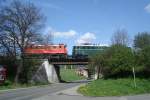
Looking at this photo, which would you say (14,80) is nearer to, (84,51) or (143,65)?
(143,65)

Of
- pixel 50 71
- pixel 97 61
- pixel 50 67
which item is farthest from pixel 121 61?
pixel 50 67

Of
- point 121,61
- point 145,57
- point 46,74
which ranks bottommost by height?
point 46,74

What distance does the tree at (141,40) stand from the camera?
196 ft

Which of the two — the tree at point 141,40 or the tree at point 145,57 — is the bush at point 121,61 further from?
the tree at point 141,40

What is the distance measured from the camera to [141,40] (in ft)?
202

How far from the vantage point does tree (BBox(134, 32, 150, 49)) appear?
59.8 meters

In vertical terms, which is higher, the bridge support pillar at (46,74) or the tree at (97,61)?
the tree at (97,61)

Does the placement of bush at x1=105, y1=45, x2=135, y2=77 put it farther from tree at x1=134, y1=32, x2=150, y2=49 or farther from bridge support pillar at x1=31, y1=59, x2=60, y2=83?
bridge support pillar at x1=31, y1=59, x2=60, y2=83

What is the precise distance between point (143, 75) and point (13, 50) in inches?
875

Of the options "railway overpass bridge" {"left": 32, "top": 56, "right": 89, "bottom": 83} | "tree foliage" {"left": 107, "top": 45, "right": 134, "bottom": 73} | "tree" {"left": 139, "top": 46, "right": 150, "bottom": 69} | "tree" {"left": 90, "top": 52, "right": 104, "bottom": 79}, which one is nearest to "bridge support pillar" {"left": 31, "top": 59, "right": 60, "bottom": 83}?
"railway overpass bridge" {"left": 32, "top": 56, "right": 89, "bottom": 83}

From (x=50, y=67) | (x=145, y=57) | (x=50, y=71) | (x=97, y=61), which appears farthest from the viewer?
(x=50, y=67)

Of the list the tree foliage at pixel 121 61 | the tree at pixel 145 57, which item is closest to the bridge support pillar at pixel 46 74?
the tree foliage at pixel 121 61

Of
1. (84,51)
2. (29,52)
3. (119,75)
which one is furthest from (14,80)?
(84,51)

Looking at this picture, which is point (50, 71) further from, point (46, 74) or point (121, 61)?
point (121, 61)
